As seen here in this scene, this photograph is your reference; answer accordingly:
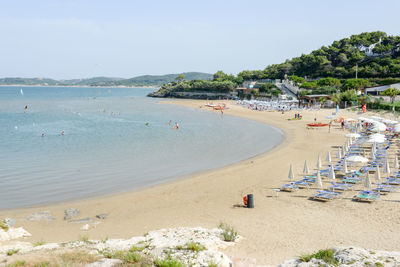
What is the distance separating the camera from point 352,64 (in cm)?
8625

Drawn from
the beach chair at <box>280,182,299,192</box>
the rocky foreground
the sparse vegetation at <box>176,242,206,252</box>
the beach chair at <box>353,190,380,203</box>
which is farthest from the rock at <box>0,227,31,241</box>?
the beach chair at <box>353,190,380,203</box>

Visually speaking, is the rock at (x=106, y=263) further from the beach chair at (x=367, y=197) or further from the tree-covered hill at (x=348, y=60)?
the tree-covered hill at (x=348, y=60)

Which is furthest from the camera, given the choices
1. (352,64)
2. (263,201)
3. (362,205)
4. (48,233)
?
(352,64)

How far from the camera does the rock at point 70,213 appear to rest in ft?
42.7

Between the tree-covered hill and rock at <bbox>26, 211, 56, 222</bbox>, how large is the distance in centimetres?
7619

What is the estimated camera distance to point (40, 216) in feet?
42.7

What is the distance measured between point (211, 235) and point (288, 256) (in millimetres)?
2122

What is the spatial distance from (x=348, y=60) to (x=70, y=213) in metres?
89.0

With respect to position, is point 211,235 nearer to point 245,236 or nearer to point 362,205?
point 245,236

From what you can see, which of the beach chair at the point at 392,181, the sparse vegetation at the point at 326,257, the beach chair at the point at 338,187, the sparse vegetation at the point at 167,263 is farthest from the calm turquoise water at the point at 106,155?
the sparse vegetation at the point at 326,257

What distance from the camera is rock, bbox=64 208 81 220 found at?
1301 cm

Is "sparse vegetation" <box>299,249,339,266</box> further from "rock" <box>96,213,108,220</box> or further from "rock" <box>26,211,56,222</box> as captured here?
"rock" <box>26,211,56,222</box>

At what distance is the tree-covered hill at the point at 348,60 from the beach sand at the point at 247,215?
2727 inches

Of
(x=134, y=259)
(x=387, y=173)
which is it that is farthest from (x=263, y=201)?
(x=134, y=259)
